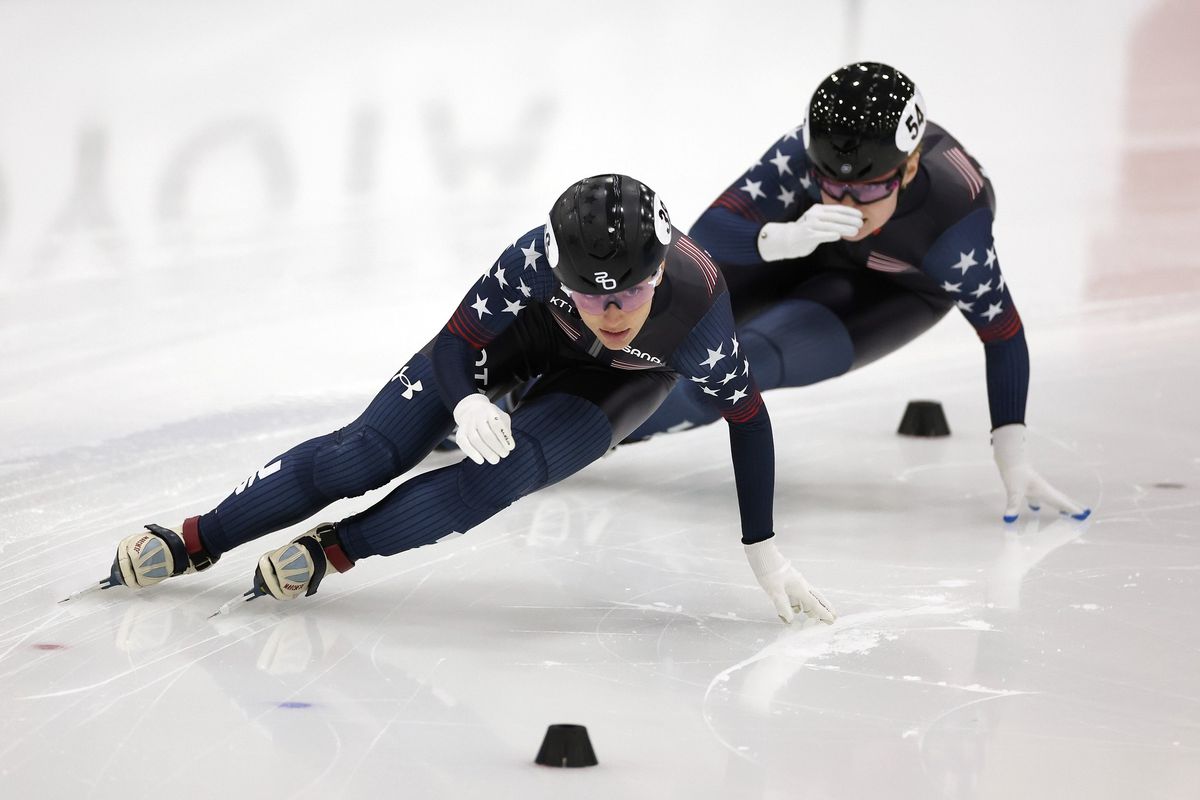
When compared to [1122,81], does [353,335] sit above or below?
below

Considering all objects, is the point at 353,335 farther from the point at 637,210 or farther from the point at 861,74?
the point at 637,210

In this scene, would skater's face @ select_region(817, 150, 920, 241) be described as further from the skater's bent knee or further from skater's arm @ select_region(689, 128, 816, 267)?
the skater's bent knee

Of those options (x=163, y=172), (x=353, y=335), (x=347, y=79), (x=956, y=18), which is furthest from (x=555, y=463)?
(x=956, y=18)

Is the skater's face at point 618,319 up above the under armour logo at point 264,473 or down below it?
above

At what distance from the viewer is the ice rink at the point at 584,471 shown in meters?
2.57

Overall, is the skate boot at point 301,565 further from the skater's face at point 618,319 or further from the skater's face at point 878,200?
the skater's face at point 878,200

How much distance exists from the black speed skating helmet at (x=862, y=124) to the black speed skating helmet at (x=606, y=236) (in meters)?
0.97

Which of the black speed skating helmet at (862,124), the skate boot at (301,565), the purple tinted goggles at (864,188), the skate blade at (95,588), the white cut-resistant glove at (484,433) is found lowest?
the skate blade at (95,588)

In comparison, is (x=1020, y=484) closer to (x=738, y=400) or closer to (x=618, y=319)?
(x=738, y=400)

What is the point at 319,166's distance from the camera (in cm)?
669

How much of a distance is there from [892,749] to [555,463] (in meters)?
1.00

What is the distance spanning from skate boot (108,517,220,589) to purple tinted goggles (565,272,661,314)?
1.07 metres

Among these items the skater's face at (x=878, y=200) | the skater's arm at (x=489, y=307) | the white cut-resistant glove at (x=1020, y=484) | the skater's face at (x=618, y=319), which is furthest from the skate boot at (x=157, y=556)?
the white cut-resistant glove at (x=1020, y=484)

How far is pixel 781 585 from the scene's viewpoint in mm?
3160
